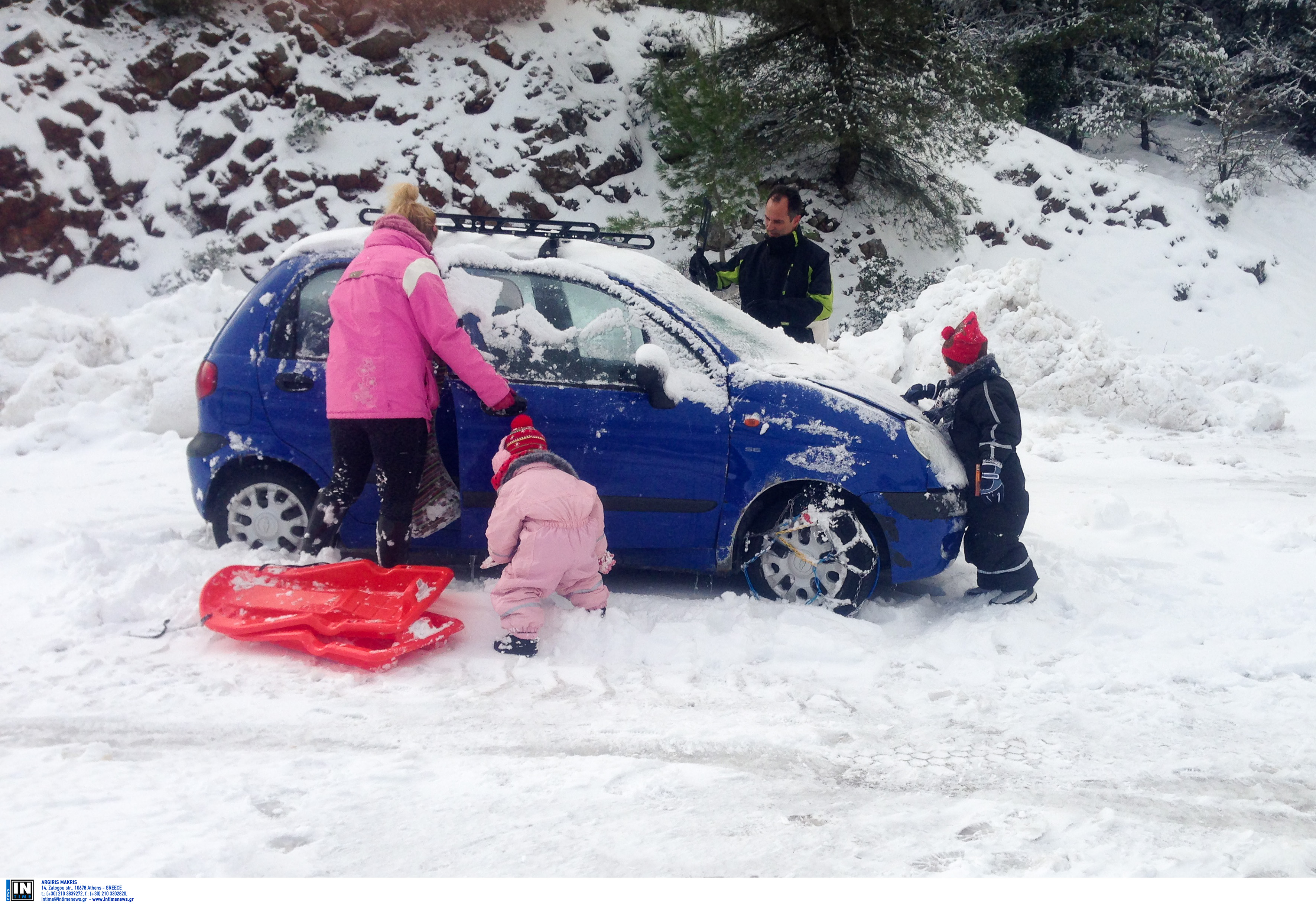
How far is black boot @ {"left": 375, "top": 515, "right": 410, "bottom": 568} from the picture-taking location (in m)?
3.81

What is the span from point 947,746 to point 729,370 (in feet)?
6.01

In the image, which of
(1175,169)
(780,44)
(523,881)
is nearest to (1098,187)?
(1175,169)

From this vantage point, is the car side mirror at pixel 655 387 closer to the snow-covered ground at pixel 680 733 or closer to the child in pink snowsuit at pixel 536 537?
the child in pink snowsuit at pixel 536 537

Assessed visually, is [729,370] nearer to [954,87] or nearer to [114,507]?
[114,507]

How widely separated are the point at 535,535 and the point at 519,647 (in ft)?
1.40

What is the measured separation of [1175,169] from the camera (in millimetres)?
18609

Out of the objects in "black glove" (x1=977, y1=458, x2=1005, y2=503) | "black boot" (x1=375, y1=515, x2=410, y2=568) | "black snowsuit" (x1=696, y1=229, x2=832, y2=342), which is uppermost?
"black snowsuit" (x1=696, y1=229, x2=832, y2=342)

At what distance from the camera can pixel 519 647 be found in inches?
134

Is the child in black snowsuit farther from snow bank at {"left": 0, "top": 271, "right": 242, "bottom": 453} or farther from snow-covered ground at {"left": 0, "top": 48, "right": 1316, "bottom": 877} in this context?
snow bank at {"left": 0, "top": 271, "right": 242, "bottom": 453}

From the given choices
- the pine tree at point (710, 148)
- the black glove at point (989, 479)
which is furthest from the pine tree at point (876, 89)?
the black glove at point (989, 479)

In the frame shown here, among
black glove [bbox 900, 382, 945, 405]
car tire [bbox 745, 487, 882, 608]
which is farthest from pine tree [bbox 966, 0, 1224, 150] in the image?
car tire [bbox 745, 487, 882, 608]

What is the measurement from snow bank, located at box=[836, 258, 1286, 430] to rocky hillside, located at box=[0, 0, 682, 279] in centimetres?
713

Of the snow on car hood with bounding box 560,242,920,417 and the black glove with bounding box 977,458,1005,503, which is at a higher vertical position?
the snow on car hood with bounding box 560,242,920,417

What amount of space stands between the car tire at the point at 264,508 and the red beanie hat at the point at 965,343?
309cm
